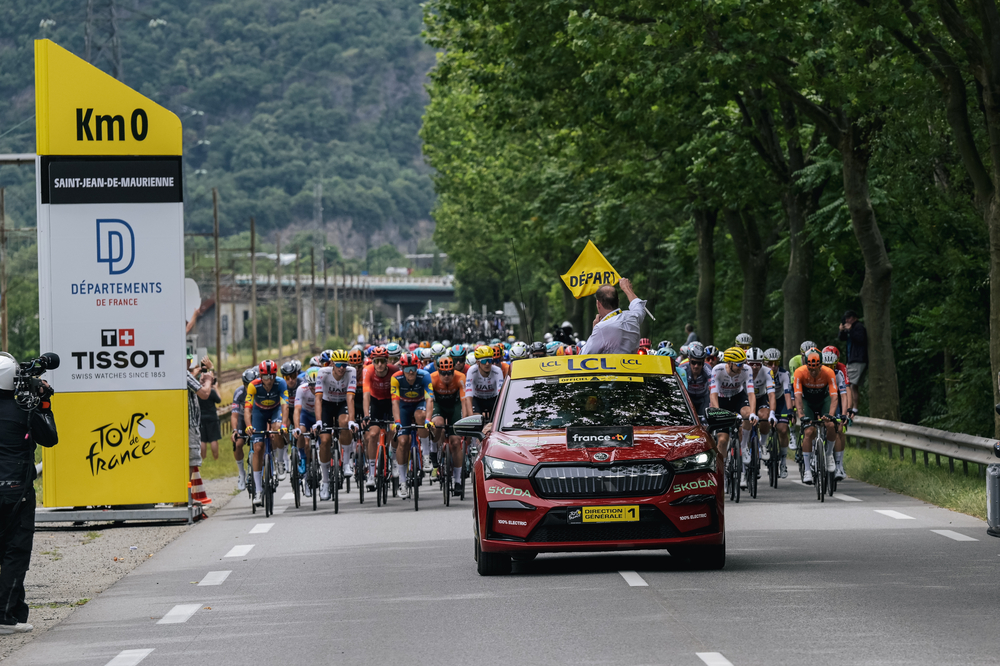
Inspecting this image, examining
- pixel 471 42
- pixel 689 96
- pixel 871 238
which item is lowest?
pixel 871 238

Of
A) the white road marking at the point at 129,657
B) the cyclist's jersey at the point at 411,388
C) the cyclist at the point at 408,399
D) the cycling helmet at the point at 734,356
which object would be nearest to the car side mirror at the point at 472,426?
the white road marking at the point at 129,657

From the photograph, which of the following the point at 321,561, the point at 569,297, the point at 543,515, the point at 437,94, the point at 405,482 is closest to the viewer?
the point at 543,515

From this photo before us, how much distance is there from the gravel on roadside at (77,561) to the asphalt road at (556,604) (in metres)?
0.21

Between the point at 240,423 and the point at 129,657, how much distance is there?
1169 centimetres

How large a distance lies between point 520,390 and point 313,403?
8.20m

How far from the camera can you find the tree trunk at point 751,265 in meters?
34.5

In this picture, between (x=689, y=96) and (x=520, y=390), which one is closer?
(x=520, y=390)

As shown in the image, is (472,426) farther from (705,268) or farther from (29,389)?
(705,268)

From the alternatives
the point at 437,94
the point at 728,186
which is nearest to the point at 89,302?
the point at 728,186

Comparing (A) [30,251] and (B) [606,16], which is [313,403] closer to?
(B) [606,16]

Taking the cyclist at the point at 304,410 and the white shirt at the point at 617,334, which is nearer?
the white shirt at the point at 617,334

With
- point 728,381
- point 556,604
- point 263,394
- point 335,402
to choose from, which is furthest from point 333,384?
point 556,604

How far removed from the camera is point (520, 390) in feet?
39.8

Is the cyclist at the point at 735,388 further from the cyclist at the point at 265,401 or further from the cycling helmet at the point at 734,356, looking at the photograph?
the cyclist at the point at 265,401
